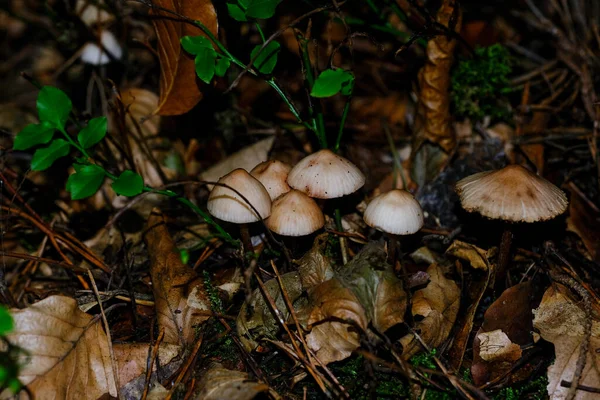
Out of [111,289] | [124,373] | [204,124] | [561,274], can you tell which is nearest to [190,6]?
[204,124]

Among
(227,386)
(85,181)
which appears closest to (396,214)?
(227,386)

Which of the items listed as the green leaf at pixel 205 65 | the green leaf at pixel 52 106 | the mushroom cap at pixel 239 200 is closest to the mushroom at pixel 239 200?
the mushroom cap at pixel 239 200

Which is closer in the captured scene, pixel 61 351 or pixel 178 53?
pixel 61 351

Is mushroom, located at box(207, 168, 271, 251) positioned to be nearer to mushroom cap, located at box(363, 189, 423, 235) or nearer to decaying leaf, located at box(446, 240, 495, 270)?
mushroom cap, located at box(363, 189, 423, 235)

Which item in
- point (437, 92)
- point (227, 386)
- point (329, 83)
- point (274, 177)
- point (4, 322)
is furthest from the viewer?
point (437, 92)

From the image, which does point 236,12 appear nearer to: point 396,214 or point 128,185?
point 128,185

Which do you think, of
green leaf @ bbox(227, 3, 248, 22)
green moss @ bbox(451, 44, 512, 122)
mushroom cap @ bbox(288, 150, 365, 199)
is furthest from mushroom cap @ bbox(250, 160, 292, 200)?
green moss @ bbox(451, 44, 512, 122)
